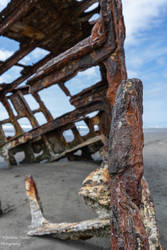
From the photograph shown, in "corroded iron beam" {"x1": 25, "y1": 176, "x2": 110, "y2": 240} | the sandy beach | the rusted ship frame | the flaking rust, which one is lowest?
the sandy beach

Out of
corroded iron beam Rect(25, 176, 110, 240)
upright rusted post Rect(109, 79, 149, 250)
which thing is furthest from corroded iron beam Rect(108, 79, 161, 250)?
corroded iron beam Rect(25, 176, 110, 240)

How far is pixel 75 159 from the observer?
6.64 metres

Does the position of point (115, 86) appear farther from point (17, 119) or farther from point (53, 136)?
point (17, 119)

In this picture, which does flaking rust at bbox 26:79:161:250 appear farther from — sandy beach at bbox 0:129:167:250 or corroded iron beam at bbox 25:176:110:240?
sandy beach at bbox 0:129:167:250

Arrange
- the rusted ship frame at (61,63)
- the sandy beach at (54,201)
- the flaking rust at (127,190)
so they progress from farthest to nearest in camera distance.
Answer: the rusted ship frame at (61,63) < the sandy beach at (54,201) < the flaking rust at (127,190)

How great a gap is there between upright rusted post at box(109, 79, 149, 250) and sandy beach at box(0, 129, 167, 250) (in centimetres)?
118

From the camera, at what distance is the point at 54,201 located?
344 centimetres

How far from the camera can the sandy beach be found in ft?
6.91

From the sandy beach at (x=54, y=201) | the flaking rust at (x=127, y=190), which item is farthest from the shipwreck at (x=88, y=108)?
the sandy beach at (x=54, y=201)

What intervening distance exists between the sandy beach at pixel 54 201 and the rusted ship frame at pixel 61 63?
0.88 m

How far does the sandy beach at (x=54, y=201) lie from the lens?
2.11 m

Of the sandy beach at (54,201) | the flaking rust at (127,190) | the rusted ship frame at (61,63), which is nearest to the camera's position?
the flaking rust at (127,190)

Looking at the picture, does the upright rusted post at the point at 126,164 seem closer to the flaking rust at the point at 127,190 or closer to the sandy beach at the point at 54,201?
the flaking rust at the point at 127,190

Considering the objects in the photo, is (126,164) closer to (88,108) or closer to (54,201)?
(54,201)
